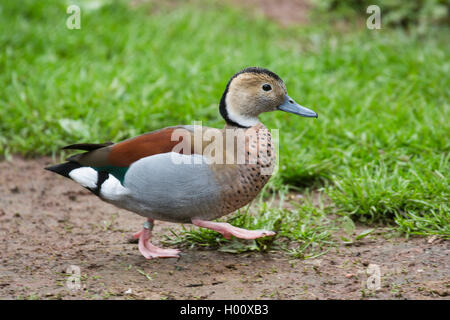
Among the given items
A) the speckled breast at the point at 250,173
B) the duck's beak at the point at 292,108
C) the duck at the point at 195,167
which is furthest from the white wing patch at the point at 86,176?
the duck's beak at the point at 292,108

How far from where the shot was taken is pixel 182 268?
3.55m

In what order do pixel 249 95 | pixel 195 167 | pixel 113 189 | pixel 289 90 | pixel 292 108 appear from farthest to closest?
pixel 289 90, pixel 292 108, pixel 249 95, pixel 113 189, pixel 195 167

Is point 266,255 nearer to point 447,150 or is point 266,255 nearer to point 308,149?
point 308,149

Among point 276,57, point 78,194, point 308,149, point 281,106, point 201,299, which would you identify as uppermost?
point 276,57

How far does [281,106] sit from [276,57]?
3.08 metres

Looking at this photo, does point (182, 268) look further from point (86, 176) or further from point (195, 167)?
point (86, 176)

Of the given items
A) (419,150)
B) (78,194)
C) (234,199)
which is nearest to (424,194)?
(419,150)

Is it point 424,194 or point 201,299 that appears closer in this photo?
point 201,299

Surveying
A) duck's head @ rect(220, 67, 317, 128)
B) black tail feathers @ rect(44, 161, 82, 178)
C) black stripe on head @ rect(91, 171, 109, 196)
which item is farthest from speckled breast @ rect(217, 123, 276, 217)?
black tail feathers @ rect(44, 161, 82, 178)

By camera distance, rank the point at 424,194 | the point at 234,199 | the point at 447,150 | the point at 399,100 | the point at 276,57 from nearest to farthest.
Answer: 1. the point at 234,199
2. the point at 424,194
3. the point at 447,150
4. the point at 399,100
5. the point at 276,57

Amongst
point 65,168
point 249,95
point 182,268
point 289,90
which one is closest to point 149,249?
point 182,268

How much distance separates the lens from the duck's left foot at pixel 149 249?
3.67 m

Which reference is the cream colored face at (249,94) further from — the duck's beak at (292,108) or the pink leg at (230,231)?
the pink leg at (230,231)

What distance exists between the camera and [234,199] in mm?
3453
